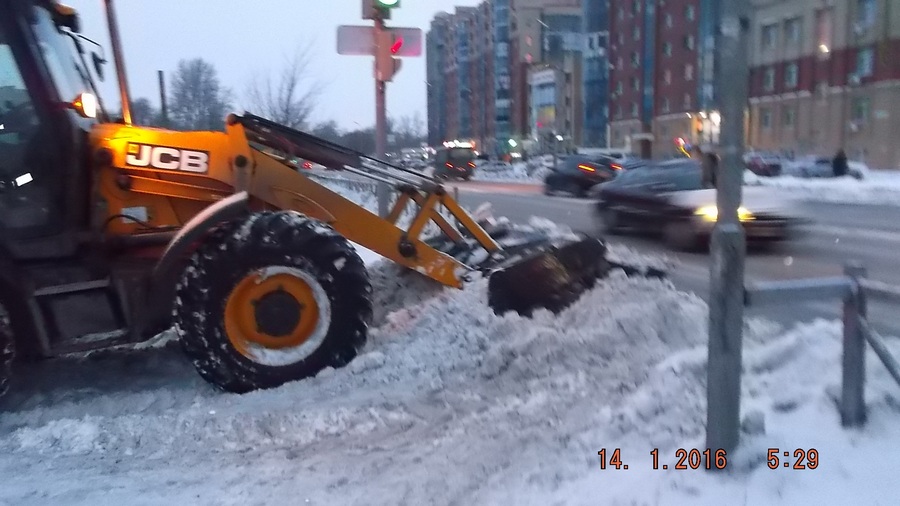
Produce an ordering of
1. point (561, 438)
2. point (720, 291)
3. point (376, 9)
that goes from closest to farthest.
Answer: point (720, 291) → point (561, 438) → point (376, 9)

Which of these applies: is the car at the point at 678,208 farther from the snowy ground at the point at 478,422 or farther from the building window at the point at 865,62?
the building window at the point at 865,62

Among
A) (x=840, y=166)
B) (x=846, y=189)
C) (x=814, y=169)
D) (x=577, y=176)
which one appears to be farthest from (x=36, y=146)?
(x=814, y=169)

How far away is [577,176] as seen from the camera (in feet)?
107

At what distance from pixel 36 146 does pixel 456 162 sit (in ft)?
150

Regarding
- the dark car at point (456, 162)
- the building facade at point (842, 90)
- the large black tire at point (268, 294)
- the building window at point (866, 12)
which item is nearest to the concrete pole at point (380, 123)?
the large black tire at point (268, 294)

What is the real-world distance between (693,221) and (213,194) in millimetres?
10012

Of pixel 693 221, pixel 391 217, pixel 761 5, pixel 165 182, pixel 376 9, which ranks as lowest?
pixel 693 221

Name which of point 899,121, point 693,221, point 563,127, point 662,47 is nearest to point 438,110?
point 563,127

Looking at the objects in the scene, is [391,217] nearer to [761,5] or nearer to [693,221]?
[761,5]

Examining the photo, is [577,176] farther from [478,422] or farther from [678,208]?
[478,422]

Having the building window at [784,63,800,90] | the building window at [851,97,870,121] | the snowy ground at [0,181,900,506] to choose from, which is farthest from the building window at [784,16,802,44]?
the snowy ground at [0,181,900,506]

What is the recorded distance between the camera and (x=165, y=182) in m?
6.54
